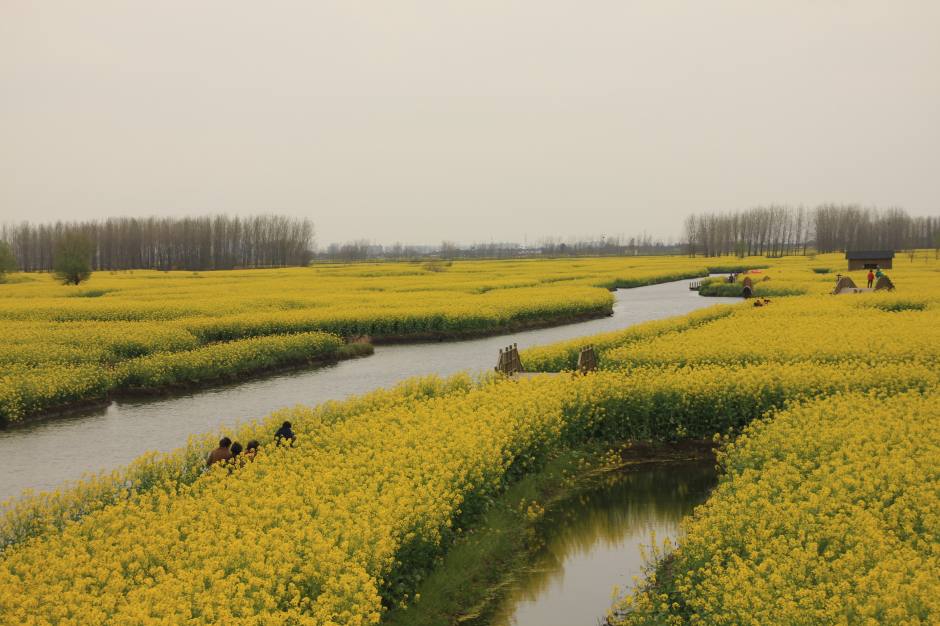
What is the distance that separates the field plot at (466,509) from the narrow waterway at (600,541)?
3.05 feet

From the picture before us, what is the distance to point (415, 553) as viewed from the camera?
11023mm

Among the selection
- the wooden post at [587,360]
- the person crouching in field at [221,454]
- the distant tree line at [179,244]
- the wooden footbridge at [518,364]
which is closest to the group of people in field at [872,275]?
the wooden post at [587,360]

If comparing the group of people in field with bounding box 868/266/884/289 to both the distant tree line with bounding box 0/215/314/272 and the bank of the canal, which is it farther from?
the distant tree line with bounding box 0/215/314/272

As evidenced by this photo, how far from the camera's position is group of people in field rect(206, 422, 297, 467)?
1398cm

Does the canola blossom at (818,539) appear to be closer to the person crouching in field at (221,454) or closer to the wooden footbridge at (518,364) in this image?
the person crouching in field at (221,454)

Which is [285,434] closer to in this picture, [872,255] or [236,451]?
[236,451]

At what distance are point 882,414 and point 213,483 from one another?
1317cm

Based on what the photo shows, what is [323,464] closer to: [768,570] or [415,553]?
[415,553]

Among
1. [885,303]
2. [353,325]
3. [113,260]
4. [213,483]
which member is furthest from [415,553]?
[113,260]

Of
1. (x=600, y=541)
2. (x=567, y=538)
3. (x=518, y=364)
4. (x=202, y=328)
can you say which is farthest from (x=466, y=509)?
(x=202, y=328)

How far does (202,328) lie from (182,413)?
14727 mm

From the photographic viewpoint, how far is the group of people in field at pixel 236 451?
45.9 feet

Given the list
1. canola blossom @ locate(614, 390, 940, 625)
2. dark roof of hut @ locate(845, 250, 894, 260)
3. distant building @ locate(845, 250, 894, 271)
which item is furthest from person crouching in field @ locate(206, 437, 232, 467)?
dark roof of hut @ locate(845, 250, 894, 260)

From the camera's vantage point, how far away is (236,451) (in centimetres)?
1445
